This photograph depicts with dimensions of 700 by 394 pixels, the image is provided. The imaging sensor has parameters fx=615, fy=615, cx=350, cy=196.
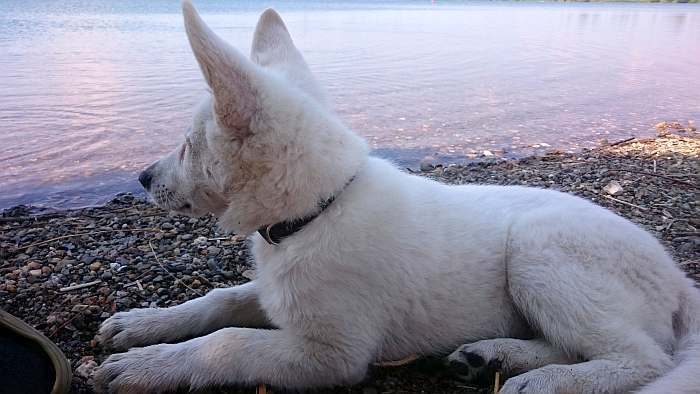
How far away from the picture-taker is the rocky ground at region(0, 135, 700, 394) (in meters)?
2.88

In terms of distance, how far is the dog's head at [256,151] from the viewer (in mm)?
2371

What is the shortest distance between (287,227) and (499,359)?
1.07 m

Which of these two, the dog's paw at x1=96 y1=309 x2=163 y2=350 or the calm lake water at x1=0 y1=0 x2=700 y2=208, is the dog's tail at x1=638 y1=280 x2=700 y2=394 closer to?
the dog's paw at x1=96 y1=309 x2=163 y2=350

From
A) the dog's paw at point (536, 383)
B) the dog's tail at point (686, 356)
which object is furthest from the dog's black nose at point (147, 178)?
the dog's tail at point (686, 356)

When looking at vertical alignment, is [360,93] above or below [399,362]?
below

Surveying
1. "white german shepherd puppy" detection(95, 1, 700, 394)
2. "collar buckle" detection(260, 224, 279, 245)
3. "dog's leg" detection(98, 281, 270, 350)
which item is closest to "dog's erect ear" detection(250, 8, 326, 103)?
"white german shepherd puppy" detection(95, 1, 700, 394)

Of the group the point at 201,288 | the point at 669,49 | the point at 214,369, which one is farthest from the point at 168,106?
the point at 669,49

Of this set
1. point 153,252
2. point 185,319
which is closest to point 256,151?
point 185,319

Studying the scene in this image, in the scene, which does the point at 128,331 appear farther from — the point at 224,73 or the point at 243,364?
the point at 224,73

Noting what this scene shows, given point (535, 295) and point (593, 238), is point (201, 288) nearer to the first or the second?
point (535, 295)

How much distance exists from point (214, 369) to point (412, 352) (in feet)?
2.88

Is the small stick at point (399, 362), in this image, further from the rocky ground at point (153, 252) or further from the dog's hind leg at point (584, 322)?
the dog's hind leg at point (584, 322)

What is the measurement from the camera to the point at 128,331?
9.24 ft

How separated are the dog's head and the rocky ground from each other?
78 cm
